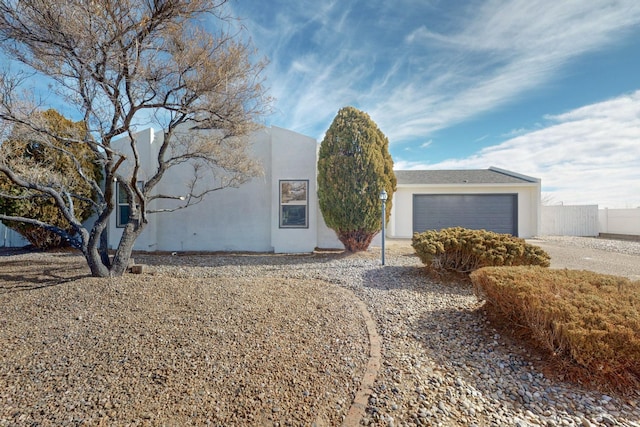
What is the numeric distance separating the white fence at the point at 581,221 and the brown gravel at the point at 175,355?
16437 millimetres

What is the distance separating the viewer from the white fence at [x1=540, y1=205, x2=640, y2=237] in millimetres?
14488

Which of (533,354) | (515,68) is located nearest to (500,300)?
(533,354)

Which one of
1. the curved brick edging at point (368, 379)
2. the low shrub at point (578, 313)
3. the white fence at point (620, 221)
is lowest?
the curved brick edging at point (368, 379)

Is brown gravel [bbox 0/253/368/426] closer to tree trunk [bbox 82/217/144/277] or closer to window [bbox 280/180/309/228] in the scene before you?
tree trunk [bbox 82/217/144/277]

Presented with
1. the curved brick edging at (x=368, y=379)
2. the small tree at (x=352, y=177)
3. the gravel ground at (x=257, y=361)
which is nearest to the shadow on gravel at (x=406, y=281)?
the gravel ground at (x=257, y=361)

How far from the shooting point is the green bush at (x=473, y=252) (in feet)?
17.1

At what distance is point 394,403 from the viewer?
2131mm

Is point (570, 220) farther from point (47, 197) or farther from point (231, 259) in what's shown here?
point (47, 197)

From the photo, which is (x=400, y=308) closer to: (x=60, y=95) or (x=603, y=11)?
(x=60, y=95)

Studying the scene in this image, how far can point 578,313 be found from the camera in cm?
261

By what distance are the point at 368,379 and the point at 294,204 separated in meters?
6.71

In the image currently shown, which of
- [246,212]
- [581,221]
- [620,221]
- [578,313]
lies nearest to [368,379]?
[578,313]

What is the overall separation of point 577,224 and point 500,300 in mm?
16574

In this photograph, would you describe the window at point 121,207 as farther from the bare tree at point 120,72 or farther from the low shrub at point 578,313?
the low shrub at point 578,313
